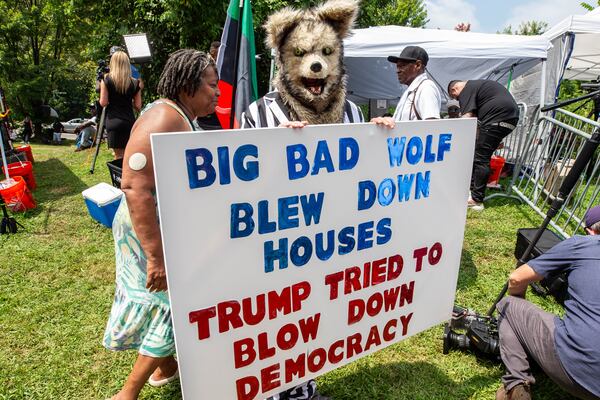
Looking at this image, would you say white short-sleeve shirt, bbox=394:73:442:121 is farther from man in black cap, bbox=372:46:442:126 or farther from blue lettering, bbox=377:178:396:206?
blue lettering, bbox=377:178:396:206

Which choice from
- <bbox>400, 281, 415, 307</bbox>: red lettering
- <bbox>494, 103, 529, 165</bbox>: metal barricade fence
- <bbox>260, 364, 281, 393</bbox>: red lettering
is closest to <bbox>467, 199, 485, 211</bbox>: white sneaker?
<bbox>494, 103, 529, 165</bbox>: metal barricade fence

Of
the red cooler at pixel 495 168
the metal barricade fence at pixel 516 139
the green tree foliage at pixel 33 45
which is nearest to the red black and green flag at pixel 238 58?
the red cooler at pixel 495 168

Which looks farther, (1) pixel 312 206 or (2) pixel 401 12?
(2) pixel 401 12

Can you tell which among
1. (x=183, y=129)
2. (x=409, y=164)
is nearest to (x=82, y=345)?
(x=183, y=129)

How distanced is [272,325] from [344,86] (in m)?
1.44

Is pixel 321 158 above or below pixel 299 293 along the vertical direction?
above

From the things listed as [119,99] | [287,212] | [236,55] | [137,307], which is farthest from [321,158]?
[119,99]

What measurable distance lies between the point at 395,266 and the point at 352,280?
24cm

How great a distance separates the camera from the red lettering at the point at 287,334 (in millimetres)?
1456

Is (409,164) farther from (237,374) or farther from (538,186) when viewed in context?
(538,186)

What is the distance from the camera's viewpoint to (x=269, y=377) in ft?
4.85

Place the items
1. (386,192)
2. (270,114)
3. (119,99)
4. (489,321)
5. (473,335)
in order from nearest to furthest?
(386,192), (270,114), (473,335), (489,321), (119,99)

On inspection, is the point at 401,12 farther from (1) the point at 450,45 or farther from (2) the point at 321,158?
(2) the point at 321,158

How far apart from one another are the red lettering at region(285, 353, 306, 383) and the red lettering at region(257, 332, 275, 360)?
104mm
